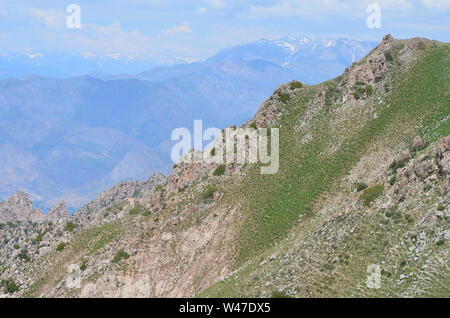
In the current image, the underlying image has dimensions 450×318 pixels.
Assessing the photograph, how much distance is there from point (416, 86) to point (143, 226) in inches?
1763

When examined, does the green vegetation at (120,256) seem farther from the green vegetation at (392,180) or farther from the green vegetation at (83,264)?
the green vegetation at (392,180)

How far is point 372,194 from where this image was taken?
140ft

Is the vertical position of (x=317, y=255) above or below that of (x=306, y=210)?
below

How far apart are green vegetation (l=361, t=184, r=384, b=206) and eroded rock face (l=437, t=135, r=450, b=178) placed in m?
5.98

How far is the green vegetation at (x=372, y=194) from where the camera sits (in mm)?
42125

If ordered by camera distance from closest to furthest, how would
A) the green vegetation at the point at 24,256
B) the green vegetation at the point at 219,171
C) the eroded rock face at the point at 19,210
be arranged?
the green vegetation at the point at 219,171 < the green vegetation at the point at 24,256 < the eroded rock face at the point at 19,210

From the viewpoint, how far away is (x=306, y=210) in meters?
54.1

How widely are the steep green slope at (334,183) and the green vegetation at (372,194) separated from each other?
3.87 ft

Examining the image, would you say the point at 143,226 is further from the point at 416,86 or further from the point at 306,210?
the point at 416,86

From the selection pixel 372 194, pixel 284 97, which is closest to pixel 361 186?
pixel 372 194

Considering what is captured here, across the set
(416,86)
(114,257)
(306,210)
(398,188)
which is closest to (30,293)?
(114,257)

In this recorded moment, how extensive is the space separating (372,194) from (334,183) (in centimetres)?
1369

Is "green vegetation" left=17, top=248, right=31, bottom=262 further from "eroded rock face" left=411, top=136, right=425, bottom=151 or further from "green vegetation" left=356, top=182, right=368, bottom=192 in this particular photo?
"eroded rock face" left=411, top=136, right=425, bottom=151

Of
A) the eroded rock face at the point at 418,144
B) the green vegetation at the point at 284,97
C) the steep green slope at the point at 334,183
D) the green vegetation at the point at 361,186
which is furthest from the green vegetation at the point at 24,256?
the eroded rock face at the point at 418,144
